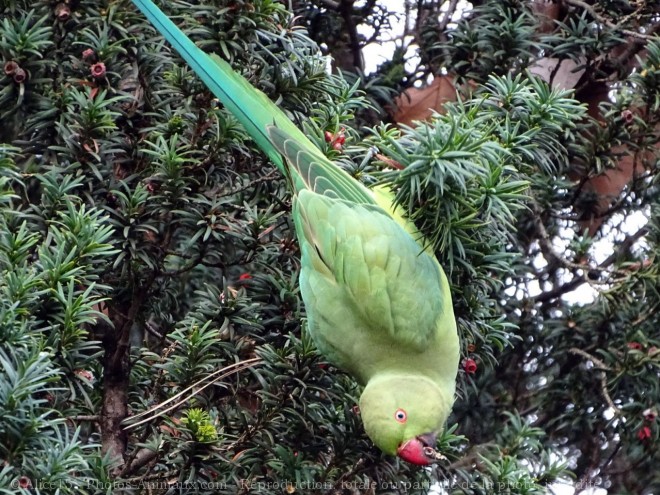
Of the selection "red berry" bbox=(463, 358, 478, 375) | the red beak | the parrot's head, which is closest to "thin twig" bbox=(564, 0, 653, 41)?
"red berry" bbox=(463, 358, 478, 375)

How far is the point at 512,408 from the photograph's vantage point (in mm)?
3627

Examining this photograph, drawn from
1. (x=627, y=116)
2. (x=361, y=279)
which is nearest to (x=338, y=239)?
(x=361, y=279)

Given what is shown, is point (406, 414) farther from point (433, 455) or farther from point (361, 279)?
point (361, 279)

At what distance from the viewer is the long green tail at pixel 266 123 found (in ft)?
8.31

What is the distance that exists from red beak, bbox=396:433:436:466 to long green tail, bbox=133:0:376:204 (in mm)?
714

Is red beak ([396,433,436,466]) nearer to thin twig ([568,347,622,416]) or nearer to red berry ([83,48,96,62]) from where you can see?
thin twig ([568,347,622,416])

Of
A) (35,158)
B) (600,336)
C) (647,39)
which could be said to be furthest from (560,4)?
(35,158)

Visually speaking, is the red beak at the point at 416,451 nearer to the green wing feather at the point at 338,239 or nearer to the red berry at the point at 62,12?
the green wing feather at the point at 338,239

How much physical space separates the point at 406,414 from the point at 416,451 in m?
0.11

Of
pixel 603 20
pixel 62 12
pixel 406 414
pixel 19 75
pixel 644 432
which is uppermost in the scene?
pixel 603 20

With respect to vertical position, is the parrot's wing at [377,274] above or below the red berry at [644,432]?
above

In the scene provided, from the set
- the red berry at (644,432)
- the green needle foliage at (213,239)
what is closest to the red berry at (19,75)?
the green needle foliage at (213,239)

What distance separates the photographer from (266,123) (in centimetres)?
266

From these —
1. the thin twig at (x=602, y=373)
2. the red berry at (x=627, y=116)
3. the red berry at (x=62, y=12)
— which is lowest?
the thin twig at (x=602, y=373)
